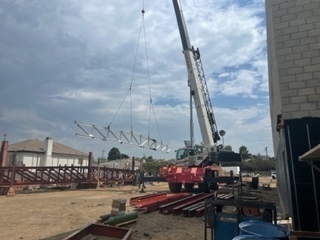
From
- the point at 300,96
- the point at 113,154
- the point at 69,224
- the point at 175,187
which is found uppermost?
the point at 113,154

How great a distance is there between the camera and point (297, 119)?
6.02 metres

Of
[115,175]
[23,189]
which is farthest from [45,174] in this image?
[115,175]

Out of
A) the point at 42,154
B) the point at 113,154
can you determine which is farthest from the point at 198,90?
the point at 113,154

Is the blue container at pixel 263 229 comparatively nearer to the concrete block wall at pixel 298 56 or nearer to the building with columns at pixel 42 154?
the concrete block wall at pixel 298 56

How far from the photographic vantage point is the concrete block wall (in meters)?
6.00

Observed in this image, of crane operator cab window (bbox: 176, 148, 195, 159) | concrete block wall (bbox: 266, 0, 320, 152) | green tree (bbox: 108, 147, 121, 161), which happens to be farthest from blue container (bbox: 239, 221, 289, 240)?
green tree (bbox: 108, 147, 121, 161)

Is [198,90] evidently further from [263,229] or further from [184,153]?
[263,229]

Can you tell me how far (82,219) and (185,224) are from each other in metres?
3.55

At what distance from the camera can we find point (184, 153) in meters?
20.0

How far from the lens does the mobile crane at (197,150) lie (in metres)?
17.6

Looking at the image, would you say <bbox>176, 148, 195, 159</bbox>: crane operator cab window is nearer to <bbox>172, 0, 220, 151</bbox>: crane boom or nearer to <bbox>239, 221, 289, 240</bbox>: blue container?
<bbox>172, 0, 220, 151</bbox>: crane boom

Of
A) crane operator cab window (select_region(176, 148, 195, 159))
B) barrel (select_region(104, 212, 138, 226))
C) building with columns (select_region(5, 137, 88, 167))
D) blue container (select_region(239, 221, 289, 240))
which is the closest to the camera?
blue container (select_region(239, 221, 289, 240))

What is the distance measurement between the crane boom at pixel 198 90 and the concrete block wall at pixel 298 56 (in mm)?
12391

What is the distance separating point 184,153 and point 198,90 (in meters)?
4.67
